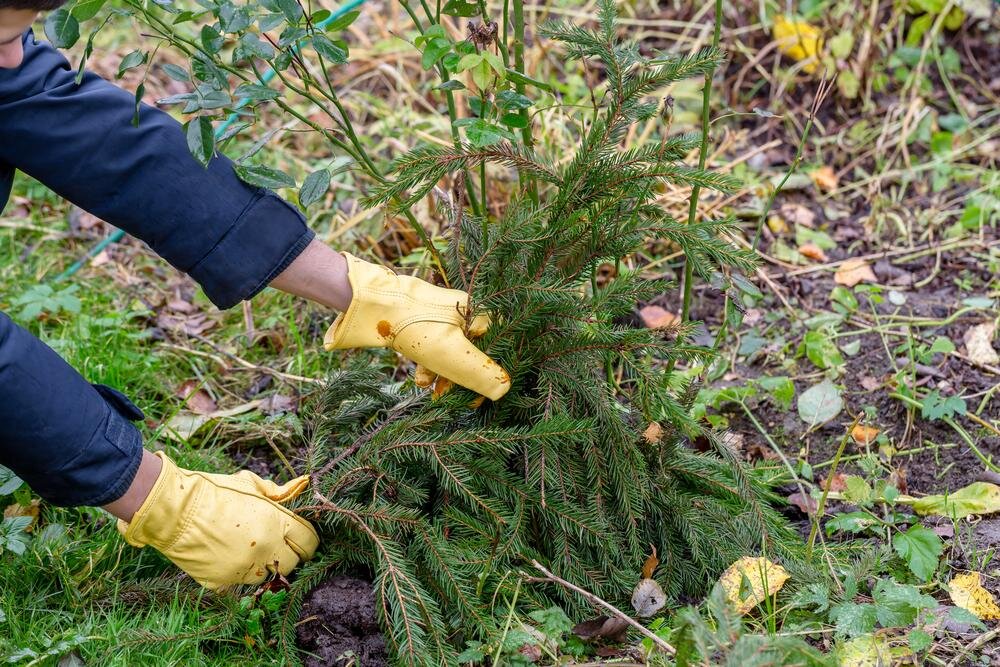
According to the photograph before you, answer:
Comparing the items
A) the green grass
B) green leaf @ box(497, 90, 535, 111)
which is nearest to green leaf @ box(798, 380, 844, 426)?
green leaf @ box(497, 90, 535, 111)

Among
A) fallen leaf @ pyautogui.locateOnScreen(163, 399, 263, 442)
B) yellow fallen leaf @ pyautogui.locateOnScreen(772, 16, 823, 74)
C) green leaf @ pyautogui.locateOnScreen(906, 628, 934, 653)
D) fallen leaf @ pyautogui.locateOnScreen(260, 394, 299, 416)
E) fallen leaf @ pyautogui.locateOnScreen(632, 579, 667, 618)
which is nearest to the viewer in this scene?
green leaf @ pyautogui.locateOnScreen(906, 628, 934, 653)

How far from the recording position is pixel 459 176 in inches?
69.6

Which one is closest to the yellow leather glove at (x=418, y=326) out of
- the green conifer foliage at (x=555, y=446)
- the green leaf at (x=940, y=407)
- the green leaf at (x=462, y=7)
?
the green conifer foliage at (x=555, y=446)

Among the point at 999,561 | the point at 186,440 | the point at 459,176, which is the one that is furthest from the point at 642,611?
the point at 186,440

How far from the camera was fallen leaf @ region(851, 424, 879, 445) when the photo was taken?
88.5 inches

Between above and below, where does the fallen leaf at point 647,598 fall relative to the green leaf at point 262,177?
below

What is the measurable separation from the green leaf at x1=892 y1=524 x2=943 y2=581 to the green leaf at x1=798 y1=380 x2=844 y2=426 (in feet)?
1.53

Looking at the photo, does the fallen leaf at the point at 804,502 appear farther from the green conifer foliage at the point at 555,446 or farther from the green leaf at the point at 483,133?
the green leaf at the point at 483,133

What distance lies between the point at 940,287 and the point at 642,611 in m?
1.57

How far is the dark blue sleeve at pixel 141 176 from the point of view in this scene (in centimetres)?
167

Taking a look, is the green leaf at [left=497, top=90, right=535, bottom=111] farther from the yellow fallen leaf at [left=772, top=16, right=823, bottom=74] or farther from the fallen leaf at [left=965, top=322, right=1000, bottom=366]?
the yellow fallen leaf at [left=772, top=16, right=823, bottom=74]

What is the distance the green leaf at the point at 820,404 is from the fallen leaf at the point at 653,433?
59 centimetres

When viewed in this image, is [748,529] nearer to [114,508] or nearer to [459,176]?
[459,176]

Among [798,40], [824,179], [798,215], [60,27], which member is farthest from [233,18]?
[798,40]
